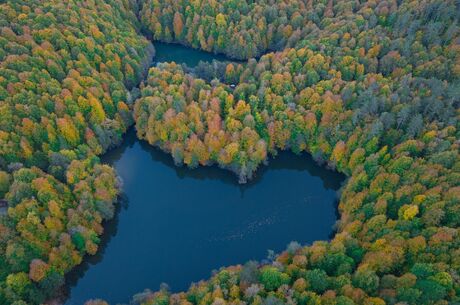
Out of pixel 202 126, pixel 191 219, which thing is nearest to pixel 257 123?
pixel 202 126

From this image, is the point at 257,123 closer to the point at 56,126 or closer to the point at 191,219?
the point at 191,219

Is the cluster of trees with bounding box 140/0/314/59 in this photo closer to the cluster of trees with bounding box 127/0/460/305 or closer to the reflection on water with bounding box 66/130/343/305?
the cluster of trees with bounding box 127/0/460/305

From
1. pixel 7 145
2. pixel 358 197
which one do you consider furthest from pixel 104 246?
pixel 358 197

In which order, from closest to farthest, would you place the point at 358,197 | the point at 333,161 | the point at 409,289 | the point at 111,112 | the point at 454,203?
the point at 409,289, the point at 454,203, the point at 358,197, the point at 333,161, the point at 111,112

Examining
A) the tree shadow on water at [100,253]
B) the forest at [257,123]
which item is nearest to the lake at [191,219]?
the tree shadow on water at [100,253]

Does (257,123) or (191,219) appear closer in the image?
(191,219)

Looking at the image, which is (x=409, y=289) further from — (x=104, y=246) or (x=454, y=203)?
(x=104, y=246)

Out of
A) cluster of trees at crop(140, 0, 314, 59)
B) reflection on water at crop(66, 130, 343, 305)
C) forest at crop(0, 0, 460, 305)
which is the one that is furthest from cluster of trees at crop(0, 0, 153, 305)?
cluster of trees at crop(140, 0, 314, 59)
